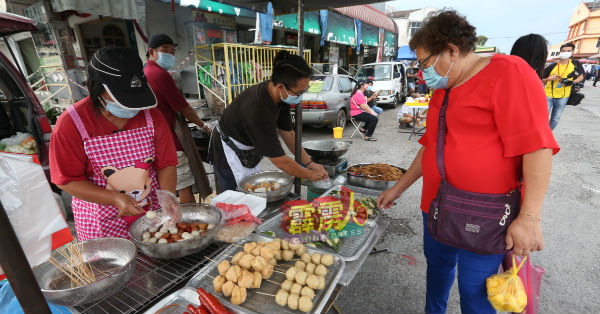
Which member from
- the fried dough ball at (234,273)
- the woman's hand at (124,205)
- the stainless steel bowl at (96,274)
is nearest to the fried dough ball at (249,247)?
the fried dough ball at (234,273)

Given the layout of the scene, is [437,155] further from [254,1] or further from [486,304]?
[254,1]

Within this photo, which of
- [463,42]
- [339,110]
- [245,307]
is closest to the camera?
[245,307]

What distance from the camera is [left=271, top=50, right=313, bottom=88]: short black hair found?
223 centimetres

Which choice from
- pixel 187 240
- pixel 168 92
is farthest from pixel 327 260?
pixel 168 92

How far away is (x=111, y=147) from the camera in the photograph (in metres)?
1.70

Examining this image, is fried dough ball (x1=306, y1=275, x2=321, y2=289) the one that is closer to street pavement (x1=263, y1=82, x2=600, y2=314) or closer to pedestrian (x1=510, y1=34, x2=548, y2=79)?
street pavement (x1=263, y1=82, x2=600, y2=314)

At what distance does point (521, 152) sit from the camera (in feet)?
4.26

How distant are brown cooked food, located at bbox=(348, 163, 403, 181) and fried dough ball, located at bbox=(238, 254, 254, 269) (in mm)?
1512

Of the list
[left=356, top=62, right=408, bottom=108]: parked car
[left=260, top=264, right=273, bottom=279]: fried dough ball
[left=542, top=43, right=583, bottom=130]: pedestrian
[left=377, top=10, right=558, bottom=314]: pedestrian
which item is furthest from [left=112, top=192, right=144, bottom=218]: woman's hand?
[left=356, top=62, right=408, bottom=108]: parked car

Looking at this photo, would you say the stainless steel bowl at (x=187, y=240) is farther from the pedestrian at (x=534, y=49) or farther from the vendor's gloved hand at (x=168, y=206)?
the pedestrian at (x=534, y=49)

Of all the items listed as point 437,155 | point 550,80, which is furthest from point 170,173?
point 550,80

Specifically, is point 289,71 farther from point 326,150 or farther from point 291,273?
point 291,273

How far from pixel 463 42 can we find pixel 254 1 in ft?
7.40

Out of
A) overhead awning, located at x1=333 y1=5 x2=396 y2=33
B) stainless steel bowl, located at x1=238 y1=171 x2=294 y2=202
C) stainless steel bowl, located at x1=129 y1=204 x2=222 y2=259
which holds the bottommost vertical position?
stainless steel bowl, located at x1=238 y1=171 x2=294 y2=202
